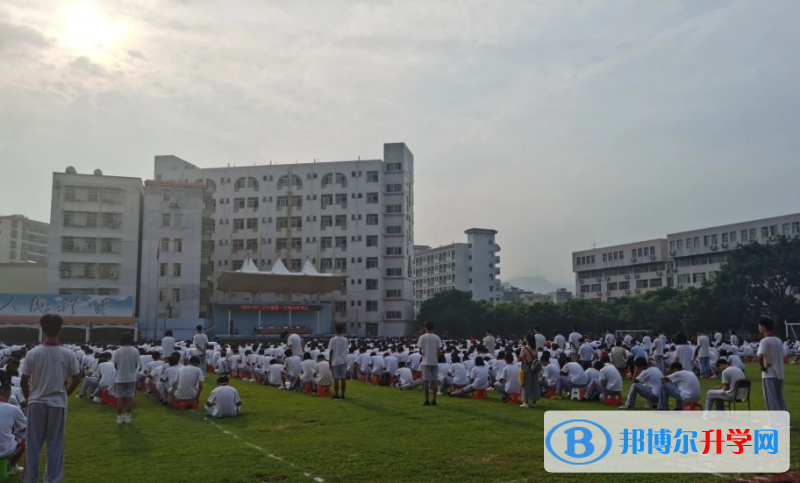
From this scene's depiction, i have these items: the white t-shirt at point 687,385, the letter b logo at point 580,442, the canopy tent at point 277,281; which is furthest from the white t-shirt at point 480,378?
the canopy tent at point 277,281

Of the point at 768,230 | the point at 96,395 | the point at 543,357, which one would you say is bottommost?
the point at 96,395

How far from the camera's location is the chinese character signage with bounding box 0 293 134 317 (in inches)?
2012

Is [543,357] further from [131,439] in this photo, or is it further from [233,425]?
[131,439]

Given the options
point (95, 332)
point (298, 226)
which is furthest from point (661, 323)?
point (95, 332)

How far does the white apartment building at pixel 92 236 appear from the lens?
194 feet

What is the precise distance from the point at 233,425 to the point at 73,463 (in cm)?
344

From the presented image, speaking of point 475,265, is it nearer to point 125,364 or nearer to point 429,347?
point 429,347

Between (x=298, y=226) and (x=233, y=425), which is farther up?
(x=298, y=226)

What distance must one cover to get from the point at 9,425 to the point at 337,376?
360 inches


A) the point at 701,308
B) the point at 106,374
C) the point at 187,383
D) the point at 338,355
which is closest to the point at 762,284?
the point at 701,308

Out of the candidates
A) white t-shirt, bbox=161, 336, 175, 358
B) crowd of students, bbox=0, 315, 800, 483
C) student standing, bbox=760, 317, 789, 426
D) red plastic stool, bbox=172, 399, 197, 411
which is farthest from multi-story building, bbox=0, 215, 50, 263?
student standing, bbox=760, 317, 789, 426

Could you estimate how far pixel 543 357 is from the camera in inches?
606

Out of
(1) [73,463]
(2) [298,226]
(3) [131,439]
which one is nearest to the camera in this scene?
(1) [73,463]

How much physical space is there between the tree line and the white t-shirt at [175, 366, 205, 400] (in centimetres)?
4607
